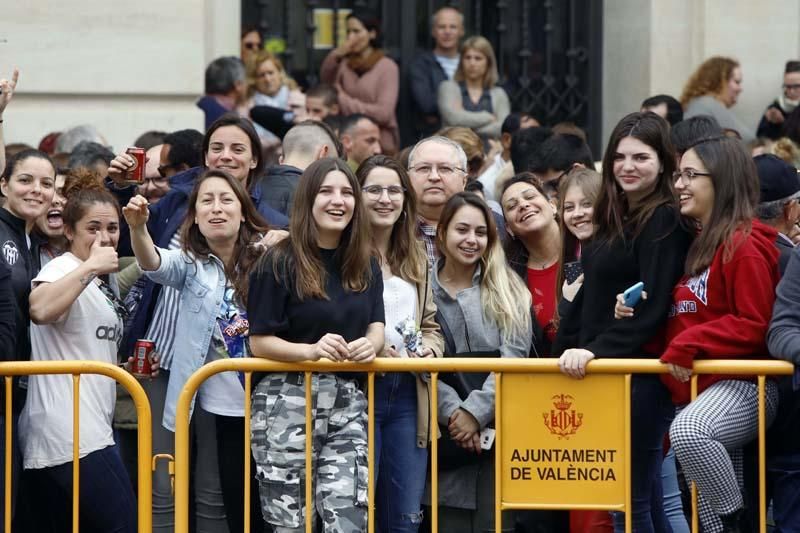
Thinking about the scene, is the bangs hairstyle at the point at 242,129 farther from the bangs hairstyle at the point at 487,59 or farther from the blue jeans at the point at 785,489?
the bangs hairstyle at the point at 487,59

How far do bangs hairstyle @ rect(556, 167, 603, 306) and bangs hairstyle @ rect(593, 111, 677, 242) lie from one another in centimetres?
71

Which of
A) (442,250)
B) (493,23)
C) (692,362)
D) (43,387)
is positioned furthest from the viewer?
(493,23)

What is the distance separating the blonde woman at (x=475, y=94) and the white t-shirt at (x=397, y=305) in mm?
4822

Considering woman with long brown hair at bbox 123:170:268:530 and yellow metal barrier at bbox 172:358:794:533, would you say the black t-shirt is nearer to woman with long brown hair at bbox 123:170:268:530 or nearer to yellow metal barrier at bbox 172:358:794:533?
yellow metal barrier at bbox 172:358:794:533

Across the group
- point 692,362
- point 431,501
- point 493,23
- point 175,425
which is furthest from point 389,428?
point 493,23

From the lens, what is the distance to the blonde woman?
39.6 ft

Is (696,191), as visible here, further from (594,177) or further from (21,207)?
(21,207)

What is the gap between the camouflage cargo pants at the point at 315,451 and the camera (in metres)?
6.63

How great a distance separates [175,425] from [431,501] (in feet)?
3.87

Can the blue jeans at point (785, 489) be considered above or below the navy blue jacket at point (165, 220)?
below

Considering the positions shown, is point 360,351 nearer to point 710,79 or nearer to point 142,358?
point 142,358

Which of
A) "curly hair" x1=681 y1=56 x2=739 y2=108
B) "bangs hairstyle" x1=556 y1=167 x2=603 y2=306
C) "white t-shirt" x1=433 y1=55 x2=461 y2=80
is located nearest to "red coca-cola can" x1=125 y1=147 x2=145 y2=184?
"bangs hairstyle" x1=556 y1=167 x2=603 y2=306

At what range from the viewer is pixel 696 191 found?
666 centimetres

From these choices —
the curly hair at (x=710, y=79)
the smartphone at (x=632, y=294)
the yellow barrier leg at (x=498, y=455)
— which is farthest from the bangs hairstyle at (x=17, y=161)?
the curly hair at (x=710, y=79)
